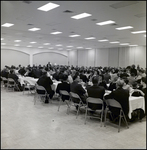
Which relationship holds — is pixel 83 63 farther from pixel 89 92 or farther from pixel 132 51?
pixel 89 92

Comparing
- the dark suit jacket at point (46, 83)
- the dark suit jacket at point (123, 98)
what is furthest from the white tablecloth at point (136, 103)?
the dark suit jacket at point (46, 83)

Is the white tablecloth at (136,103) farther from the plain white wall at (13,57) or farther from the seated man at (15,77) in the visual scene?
the plain white wall at (13,57)

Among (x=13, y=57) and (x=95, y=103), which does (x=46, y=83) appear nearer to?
(x=95, y=103)

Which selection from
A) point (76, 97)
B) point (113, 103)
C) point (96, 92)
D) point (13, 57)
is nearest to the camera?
point (113, 103)

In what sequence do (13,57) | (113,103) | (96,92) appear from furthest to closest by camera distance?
(13,57) → (96,92) → (113,103)

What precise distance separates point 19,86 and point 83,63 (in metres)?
17.2

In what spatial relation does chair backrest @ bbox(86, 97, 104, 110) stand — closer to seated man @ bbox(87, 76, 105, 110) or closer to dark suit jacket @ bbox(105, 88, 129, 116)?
seated man @ bbox(87, 76, 105, 110)

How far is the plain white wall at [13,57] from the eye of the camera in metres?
21.3

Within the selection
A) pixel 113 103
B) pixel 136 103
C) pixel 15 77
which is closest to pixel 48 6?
pixel 113 103

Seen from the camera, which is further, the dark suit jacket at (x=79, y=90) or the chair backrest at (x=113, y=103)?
the dark suit jacket at (x=79, y=90)

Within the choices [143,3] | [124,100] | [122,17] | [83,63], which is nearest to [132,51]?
[83,63]

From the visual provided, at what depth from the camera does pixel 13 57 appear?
2205 cm

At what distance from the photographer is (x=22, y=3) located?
520 cm

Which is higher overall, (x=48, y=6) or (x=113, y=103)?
(x=48, y=6)
